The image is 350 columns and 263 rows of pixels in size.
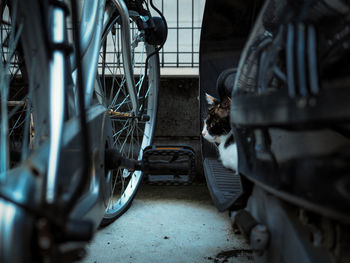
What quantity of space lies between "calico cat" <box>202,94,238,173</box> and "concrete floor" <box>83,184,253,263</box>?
1.18ft

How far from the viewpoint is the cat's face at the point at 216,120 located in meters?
1.75

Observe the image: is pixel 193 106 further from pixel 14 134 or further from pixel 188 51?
pixel 14 134

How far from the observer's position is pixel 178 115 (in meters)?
2.49

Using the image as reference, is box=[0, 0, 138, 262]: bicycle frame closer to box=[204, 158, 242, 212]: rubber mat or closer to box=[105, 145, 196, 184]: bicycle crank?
box=[105, 145, 196, 184]: bicycle crank

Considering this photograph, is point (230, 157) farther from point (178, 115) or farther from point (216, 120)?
point (178, 115)

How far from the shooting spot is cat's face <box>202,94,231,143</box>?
1745 millimetres

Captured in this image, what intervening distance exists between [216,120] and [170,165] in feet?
Answer: 2.89

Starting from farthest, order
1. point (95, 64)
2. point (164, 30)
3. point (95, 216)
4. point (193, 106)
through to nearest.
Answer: point (193, 106)
point (164, 30)
point (95, 64)
point (95, 216)

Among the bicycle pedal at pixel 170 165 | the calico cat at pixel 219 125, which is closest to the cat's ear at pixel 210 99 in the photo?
the calico cat at pixel 219 125

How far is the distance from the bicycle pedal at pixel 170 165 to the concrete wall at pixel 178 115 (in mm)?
1429

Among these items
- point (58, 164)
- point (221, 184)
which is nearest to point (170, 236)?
point (221, 184)

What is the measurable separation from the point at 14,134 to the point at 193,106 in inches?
56.2

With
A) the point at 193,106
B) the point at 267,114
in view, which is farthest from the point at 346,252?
the point at 193,106

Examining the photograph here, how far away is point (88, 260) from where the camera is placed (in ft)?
4.07
